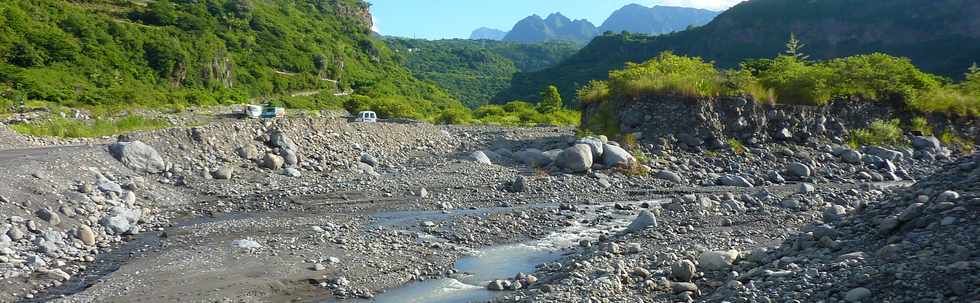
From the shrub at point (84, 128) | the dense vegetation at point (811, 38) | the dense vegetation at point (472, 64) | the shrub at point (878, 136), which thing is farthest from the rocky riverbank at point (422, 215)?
the dense vegetation at point (472, 64)

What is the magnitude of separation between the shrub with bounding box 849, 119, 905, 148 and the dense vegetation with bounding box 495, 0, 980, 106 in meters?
46.8

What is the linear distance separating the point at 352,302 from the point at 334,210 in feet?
22.7

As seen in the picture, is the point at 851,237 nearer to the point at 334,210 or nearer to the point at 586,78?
the point at 334,210

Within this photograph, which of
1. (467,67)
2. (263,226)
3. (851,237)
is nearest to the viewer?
(851,237)

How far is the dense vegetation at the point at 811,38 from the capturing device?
2901 inches

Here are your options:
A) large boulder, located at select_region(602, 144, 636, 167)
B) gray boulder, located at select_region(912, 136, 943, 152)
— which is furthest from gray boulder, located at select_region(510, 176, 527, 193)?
gray boulder, located at select_region(912, 136, 943, 152)

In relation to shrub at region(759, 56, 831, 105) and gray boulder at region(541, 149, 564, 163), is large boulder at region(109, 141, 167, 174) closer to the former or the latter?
gray boulder at region(541, 149, 564, 163)

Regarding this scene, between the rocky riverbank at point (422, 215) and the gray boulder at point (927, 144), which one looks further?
the gray boulder at point (927, 144)

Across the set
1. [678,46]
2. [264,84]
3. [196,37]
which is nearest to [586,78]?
[678,46]

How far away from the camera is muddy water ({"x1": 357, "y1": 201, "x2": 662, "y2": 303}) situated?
10172 mm

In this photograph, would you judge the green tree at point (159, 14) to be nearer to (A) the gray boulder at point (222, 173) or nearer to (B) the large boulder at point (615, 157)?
(A) the gray boulder at point (222, 173)

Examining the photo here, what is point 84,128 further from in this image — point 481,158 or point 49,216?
point 481,158

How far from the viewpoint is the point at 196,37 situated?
236ft

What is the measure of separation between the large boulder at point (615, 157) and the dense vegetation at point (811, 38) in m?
54.4
